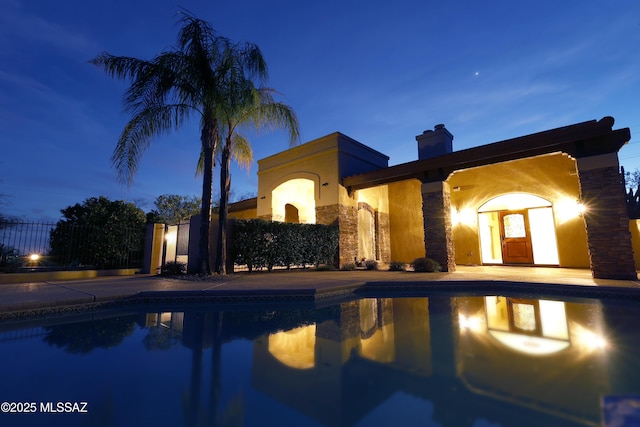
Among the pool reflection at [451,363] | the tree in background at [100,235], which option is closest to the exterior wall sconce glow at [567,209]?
the pool reflection at [451,363]

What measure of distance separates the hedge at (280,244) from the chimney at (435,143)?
5.59 metres

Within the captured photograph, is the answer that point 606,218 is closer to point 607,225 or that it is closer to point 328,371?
point 607,225

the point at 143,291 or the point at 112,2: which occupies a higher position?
the point at 112,2

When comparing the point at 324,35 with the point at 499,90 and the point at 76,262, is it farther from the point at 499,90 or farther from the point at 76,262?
the point at 76,262

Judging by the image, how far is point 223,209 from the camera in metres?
9.35

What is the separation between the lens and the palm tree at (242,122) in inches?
339

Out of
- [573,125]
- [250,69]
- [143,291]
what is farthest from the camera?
[250,69]

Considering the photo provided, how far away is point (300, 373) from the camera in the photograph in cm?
242

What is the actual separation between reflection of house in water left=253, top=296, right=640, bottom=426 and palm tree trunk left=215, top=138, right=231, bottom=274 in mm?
6065

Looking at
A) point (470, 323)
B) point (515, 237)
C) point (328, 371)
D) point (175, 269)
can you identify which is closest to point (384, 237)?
point (515, 237)

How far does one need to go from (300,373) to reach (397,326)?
79.2 inches

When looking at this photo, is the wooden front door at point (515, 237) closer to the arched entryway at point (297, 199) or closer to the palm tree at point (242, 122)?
the arched entryway at point (297, 199)

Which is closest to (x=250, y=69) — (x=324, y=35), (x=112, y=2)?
(x=324, y=35)

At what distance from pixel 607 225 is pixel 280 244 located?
32.2 ft
